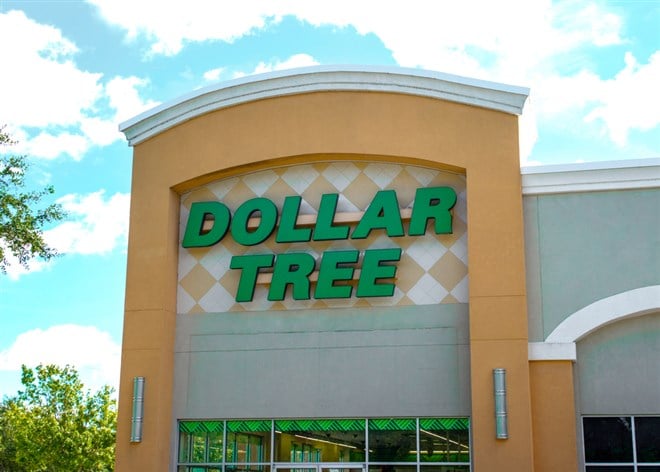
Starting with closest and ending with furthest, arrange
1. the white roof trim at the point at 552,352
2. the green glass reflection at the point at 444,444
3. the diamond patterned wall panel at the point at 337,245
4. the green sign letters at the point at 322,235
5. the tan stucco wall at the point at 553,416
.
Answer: the tan stucco wall at the point at 553,416 < the white roof trim at the point at 552,352 < the green glass reflection at the point at 444,444 < the diamond patterned wall panel at the point at 337,245 < the green sign letters at the point at 322,235

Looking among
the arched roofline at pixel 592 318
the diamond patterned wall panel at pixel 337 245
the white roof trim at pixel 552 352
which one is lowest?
the white roof trim at pixel 552 352

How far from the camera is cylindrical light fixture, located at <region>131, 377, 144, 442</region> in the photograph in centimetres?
2053

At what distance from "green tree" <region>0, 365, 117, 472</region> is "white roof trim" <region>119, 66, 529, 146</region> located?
30.6 meters

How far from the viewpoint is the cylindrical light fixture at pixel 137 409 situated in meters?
20.5

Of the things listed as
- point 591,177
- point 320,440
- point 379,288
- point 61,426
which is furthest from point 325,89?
point 61,426

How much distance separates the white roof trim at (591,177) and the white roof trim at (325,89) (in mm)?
1559

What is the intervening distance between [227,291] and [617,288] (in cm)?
897

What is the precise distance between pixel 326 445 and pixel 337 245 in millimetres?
4592

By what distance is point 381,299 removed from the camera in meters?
20.4

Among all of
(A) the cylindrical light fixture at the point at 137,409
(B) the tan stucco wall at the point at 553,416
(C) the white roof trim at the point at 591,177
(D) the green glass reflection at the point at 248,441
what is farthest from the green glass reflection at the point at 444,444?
(A) the cylindrical light fixture at the point at 137,409

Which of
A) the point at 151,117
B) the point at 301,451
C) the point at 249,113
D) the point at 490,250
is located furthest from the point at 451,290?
the point at 151,117

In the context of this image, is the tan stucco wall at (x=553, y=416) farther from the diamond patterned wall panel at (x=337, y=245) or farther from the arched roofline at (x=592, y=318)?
the diamond patterned wall panel at (x=337, y=245)

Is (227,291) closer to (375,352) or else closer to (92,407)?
→ (375,352)

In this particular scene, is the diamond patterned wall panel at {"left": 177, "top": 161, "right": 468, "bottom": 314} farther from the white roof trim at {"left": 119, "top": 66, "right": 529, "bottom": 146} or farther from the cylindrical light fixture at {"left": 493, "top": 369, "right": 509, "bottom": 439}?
the cylindrical light fixture at {"left": 493, "top": 369, "right": 509, "bottom": 439}
